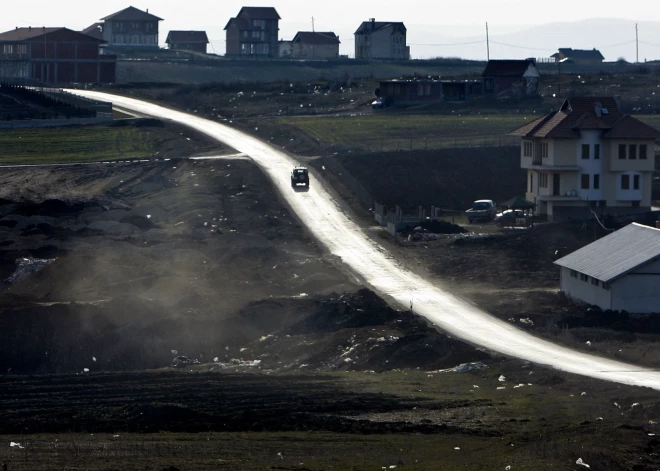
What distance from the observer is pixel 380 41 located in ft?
566

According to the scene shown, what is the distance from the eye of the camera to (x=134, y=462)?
2759 centimetres

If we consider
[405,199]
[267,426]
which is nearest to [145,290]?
[267,426]

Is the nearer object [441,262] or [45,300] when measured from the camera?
[45,300]

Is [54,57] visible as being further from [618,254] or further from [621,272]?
[621,272]

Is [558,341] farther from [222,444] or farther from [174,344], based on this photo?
[222,444]

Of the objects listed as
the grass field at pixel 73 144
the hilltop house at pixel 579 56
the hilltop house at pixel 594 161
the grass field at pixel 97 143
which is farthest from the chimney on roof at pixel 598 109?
the hilltop house at pixel 579 56

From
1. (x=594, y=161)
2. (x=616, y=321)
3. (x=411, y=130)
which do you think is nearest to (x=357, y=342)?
(x=616, y=321)

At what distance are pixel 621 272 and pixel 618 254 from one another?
6.80 ft

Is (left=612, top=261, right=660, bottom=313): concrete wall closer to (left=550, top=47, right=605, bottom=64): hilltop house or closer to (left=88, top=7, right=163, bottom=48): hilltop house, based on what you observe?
(left=88, top=7, right=163, bottom=48): hilltop house

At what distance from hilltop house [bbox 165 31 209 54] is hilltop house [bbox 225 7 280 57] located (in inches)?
539

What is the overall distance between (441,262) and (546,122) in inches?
619

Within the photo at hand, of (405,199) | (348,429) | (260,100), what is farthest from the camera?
(260,100)

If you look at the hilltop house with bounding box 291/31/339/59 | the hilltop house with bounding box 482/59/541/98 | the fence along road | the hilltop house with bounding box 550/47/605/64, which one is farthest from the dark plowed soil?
the hilltop house with bounding box 550/47/605/64

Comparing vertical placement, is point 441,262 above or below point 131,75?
below
